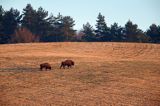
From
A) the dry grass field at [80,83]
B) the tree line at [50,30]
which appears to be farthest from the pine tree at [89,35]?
the dry grass field at [80,83]

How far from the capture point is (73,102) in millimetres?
20906

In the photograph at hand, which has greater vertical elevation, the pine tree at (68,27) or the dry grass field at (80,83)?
the pine tree at (68,27)

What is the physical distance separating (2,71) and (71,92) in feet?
33.8

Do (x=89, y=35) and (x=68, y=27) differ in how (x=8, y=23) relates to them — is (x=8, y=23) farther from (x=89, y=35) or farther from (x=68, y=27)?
(x=89, y=35)

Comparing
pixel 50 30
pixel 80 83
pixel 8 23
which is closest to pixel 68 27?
pixel 50 30

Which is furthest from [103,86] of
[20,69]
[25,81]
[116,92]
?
[20,69]

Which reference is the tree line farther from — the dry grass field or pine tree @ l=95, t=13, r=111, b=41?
the dry grass field

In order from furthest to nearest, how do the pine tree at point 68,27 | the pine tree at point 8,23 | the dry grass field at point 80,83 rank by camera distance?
1. the pine tree at point 68,27
2. the pine tree at point 8,23
3. the dry grass field at point 80,83

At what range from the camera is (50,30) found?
78.0 metres

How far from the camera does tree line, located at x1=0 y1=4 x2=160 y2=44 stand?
76.6 m

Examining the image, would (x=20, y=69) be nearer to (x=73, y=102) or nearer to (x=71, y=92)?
(x=71, y=92)

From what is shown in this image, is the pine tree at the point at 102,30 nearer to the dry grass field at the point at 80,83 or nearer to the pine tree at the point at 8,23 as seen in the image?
the pine tree at the point at 8,23

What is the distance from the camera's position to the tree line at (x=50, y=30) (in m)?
76.6

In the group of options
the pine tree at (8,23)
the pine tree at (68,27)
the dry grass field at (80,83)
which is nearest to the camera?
the dry grass field at (80,83)
